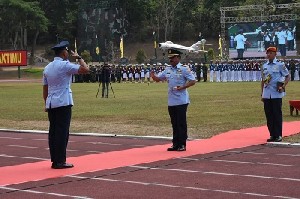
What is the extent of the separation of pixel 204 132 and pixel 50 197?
24.6ft

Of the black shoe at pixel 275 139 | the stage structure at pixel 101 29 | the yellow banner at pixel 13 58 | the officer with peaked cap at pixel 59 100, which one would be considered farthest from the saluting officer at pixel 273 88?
the stage structure at pixel 101 29

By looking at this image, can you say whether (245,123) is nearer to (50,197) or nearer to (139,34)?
(50,197)

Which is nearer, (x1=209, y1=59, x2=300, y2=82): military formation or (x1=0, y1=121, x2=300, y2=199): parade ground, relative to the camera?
(x1=0, y1=121, x2=300, y2=199): parade ground

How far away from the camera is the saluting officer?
42.4 ft

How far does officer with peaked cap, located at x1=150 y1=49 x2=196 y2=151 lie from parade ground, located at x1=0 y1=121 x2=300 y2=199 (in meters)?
0.30

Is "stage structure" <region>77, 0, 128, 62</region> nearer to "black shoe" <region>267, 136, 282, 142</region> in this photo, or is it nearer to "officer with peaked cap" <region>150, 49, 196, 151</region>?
"black shoe" <region>267, 136, 282, 142</region>

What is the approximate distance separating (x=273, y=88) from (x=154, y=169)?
4.42 metres

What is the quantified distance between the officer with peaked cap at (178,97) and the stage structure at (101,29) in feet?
225

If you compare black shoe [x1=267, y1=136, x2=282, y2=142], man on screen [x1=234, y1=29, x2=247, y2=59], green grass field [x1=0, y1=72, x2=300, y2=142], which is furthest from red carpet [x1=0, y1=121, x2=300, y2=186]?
man on screen [x1=234, y1=29, x2=247, y2=59]

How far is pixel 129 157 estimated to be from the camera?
10.9 metres

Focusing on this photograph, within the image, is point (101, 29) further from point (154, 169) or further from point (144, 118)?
point (154, 169)

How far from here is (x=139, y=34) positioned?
309 feet

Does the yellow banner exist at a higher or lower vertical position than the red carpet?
higher

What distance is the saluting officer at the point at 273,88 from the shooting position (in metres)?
12.9
